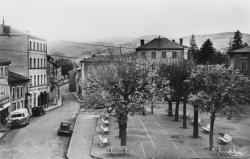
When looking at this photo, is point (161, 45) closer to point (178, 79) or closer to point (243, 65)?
point (243, 65)

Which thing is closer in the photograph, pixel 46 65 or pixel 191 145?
pixel 191 145

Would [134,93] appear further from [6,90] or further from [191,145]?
[6,90]

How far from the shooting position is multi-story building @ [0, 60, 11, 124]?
1994 inches

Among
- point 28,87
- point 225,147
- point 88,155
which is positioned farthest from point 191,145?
point 28,87

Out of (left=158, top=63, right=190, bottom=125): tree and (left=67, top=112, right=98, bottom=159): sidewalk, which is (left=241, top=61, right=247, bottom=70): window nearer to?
(left=158, top=63, right=190, bottom=125): tree

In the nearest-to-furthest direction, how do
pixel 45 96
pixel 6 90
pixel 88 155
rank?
pixel 88 155
pixel 6 90
pixel 45 96

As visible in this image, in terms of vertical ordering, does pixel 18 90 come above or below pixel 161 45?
below

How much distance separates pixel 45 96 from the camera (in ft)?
253

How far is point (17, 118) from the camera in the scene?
48.2 m

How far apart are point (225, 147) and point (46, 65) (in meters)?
50.3

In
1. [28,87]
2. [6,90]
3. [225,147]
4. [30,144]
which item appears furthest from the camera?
[28,87]

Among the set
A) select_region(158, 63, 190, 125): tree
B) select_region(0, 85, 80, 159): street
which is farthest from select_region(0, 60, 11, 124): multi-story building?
select_region(158, 63, 190, 125): tree

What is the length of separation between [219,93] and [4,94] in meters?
29.4

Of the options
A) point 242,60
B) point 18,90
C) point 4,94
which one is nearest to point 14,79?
point 18,90
